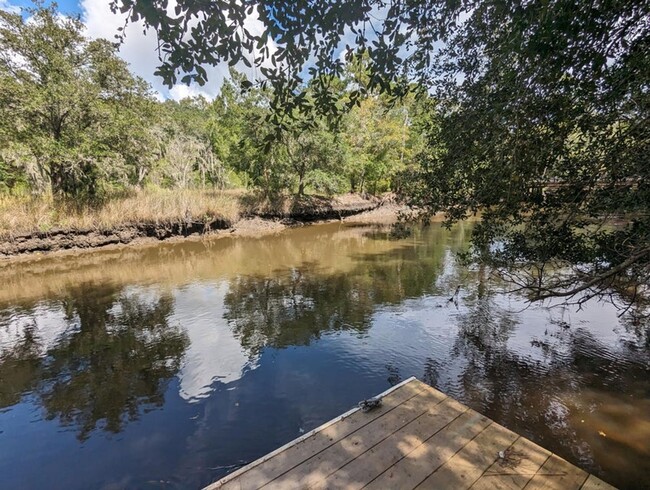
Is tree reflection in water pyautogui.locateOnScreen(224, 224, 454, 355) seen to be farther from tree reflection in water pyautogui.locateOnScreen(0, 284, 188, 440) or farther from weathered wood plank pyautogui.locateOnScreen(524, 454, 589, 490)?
weathered wood plank pyautogui.locateOnScreen(524, 454, 589, 490)

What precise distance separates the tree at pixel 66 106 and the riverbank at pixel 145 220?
1.63 m

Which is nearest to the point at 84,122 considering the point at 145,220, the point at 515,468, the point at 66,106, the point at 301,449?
the point at 66,106

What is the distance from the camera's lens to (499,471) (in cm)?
309

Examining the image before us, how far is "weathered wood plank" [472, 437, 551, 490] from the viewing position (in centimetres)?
294

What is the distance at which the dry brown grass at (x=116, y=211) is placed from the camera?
13281mm

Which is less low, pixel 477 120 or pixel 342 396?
pixel 477 120

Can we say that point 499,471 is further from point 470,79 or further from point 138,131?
point 138,131

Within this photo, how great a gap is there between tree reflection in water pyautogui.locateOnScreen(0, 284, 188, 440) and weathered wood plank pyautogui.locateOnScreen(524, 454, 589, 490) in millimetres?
4890

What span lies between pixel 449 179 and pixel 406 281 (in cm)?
650

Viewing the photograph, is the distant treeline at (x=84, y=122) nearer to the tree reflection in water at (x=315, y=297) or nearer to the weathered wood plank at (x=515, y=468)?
the tree reflection in water at (x=315, y=297)

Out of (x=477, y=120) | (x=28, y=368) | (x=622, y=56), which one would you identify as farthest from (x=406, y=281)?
(x=28, y=368)

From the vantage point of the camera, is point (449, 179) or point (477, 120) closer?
point (477, 120)

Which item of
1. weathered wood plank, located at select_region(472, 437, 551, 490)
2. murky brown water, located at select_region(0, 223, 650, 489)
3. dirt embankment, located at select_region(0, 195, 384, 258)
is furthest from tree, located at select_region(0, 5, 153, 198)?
weathered wood plank, located at select_region(472, 437, 551, 490)

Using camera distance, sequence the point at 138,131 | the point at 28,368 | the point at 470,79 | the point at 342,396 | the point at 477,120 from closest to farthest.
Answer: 1. the point at 477,120
2. the point at 470,79
3. the point at 342,396
4. the point at 28,368
5. the point at 138,131
